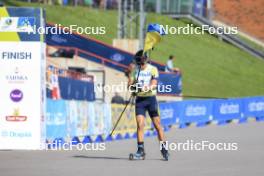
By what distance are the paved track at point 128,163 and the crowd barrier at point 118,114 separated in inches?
43.9

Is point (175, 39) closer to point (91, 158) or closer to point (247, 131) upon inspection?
point (247, 131)

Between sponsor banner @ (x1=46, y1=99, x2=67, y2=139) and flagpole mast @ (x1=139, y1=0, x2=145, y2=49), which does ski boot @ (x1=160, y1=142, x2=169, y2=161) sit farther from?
flagpole mast @ (x1=139, y1=0, x2=145, y2=49)

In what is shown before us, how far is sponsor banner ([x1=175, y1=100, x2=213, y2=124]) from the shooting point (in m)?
29.7

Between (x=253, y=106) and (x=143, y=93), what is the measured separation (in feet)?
64.6

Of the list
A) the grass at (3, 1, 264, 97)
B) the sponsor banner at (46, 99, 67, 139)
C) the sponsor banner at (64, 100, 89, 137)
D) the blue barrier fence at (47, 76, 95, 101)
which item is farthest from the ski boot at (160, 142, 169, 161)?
the grass at (3, 1, 264, 97)

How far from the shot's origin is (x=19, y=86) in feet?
57.3

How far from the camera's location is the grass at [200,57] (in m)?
41.5

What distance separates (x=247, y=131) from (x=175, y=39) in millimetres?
21513

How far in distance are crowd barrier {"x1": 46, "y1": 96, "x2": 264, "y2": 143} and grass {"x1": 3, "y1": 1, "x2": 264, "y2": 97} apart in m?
6.54

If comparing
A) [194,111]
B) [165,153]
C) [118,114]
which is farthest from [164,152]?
[194,111]

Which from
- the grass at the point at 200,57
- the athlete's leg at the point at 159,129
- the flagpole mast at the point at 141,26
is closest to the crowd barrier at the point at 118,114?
the athlete's leg at the point at 159,129

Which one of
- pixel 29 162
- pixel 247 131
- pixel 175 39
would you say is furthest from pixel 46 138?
pixel 175 39

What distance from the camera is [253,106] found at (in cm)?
3466

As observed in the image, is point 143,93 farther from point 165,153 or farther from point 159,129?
point 165,153
